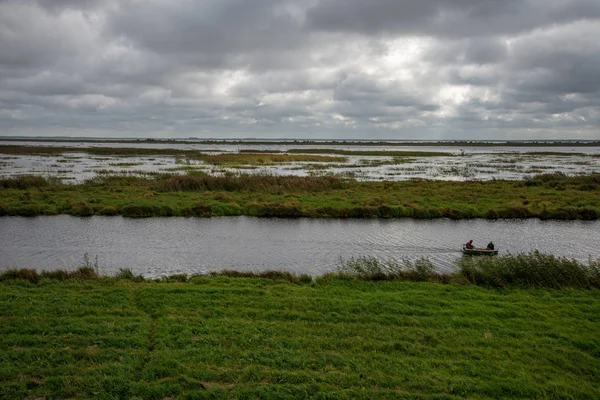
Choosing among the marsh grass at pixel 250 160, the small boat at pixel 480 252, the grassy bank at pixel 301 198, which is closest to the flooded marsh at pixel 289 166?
the marsh grass at pixel 250 160

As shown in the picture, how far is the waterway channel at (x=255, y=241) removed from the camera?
2244 centimetres

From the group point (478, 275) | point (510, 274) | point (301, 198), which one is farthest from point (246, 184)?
point (510, 274)

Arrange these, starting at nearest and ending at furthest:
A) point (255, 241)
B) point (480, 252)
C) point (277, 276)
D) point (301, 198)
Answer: point (277, 276), point (480, 252), point (255, 241), point (301, 198)

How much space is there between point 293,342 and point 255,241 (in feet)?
55.7

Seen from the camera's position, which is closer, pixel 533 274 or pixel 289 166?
pixel 533 274

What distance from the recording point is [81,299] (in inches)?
555

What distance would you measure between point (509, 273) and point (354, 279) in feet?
22.4

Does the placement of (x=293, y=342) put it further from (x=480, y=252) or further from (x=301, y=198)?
(x=301, y=198)

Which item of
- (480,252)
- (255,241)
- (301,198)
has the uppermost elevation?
(301,198)

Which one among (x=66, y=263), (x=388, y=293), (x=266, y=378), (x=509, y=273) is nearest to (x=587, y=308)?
(x=509, y=273)

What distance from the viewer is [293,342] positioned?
11.1 metres

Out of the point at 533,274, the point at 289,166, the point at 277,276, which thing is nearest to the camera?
the point at 533,274

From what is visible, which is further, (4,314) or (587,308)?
(587,308)

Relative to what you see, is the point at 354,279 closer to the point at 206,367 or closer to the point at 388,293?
the point at 388,293
